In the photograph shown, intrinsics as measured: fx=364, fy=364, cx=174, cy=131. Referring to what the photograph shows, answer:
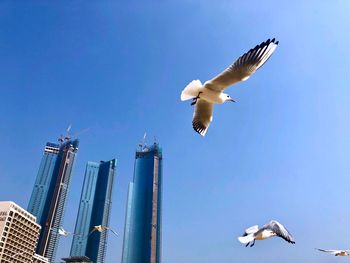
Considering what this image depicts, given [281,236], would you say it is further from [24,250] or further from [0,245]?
[24,250]

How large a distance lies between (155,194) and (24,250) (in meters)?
110

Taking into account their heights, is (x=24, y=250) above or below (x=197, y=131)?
above

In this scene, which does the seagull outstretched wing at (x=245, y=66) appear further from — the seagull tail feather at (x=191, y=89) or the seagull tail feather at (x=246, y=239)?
the seagull tail feather at (x=246, y=239)

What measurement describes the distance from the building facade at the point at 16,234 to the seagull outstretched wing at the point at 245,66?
270ft

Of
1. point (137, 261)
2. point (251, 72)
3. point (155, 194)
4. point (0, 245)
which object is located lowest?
point (251, 72)

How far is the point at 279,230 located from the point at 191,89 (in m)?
5.43

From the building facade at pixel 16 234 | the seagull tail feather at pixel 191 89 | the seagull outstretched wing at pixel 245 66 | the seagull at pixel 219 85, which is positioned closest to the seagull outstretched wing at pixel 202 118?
the seagull at pixel 219 85

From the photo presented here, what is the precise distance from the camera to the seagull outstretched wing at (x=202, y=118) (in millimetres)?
13742

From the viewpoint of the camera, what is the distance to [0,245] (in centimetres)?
8238

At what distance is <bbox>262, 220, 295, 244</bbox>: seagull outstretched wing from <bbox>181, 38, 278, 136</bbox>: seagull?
13.3ft

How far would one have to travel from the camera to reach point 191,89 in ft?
41.5

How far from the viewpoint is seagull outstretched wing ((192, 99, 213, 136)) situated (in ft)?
45.1

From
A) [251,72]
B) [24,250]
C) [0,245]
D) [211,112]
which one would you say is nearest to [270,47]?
[251,72]

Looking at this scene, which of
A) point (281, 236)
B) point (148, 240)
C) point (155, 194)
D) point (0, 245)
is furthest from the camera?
point (155, 194)
